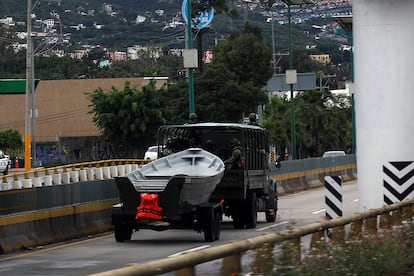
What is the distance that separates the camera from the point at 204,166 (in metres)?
23.3

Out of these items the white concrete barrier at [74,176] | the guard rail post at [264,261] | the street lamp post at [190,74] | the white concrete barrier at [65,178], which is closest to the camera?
the guard rail post at [264,261]

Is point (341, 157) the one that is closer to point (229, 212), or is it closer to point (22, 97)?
point (229, 212)

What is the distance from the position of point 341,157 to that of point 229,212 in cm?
3133

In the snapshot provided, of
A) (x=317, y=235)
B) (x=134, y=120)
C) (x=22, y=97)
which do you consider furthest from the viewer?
(x=22, y=97)

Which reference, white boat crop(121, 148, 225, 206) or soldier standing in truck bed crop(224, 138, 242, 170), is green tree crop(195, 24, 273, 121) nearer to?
soldier standing in truck bed crop(224, 138, 242, 170)

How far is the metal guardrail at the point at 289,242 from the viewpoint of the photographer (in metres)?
7.03

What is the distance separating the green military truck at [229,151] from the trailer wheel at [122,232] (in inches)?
110

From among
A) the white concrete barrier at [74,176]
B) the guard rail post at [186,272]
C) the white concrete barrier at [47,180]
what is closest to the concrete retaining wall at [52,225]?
the white concrete barrier at [47,180]

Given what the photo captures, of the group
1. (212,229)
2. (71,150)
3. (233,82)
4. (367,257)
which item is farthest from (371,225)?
(71,150)

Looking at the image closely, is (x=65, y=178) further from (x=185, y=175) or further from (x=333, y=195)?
(x=333, y=195)

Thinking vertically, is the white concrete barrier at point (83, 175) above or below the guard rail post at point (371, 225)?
below

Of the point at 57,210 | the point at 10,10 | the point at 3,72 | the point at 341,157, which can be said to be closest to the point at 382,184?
the point at 57,210

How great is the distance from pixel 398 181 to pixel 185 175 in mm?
4997

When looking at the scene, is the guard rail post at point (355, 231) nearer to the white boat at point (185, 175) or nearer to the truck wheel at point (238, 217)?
the white boat at point (185, 175)
